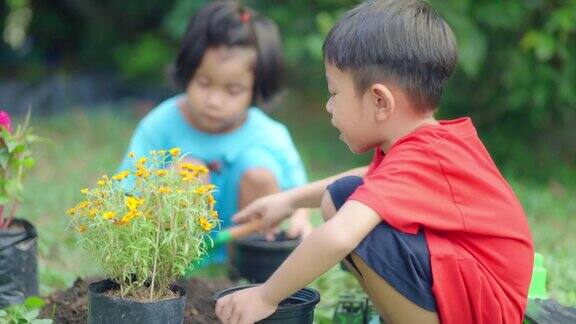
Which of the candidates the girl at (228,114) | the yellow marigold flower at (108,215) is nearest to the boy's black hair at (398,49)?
the yellow marigold flower at (108,215)

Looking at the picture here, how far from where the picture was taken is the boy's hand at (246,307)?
2.17 meters

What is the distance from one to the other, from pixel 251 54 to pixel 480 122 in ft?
8.00

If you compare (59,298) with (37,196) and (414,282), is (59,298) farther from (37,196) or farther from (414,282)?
(37,196)

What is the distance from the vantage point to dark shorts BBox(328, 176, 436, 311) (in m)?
2.16

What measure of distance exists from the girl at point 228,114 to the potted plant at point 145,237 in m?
1.38

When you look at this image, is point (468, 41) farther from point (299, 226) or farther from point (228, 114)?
point (299, 226)

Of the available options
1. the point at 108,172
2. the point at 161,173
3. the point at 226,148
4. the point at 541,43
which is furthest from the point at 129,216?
the point at 541,43

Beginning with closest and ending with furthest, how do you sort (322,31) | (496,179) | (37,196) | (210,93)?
(496,179), (210,93), (37,196), (322,31)

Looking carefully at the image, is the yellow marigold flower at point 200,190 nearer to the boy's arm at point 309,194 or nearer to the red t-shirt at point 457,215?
the red t-shirt at point 457,215

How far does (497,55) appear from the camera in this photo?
17.7 feet

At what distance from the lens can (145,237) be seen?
6.96 ft

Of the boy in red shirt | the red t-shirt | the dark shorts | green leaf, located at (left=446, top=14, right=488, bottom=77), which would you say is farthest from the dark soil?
green leaf, located at (left=446, top=14, right=488, bottom=77)

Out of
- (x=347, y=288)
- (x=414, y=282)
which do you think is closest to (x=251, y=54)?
(x=347, y=288)

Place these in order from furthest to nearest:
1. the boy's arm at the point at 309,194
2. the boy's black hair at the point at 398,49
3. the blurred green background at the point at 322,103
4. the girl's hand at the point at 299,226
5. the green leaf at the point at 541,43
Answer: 1. the green leaf at the point at 541,43
2. the blurred green background at the point at 322,103
3. the girl's hand at the point at 299,226
4. the boy's arm at the point at 309,194
5. the boy's black hair at the point at 398,49
